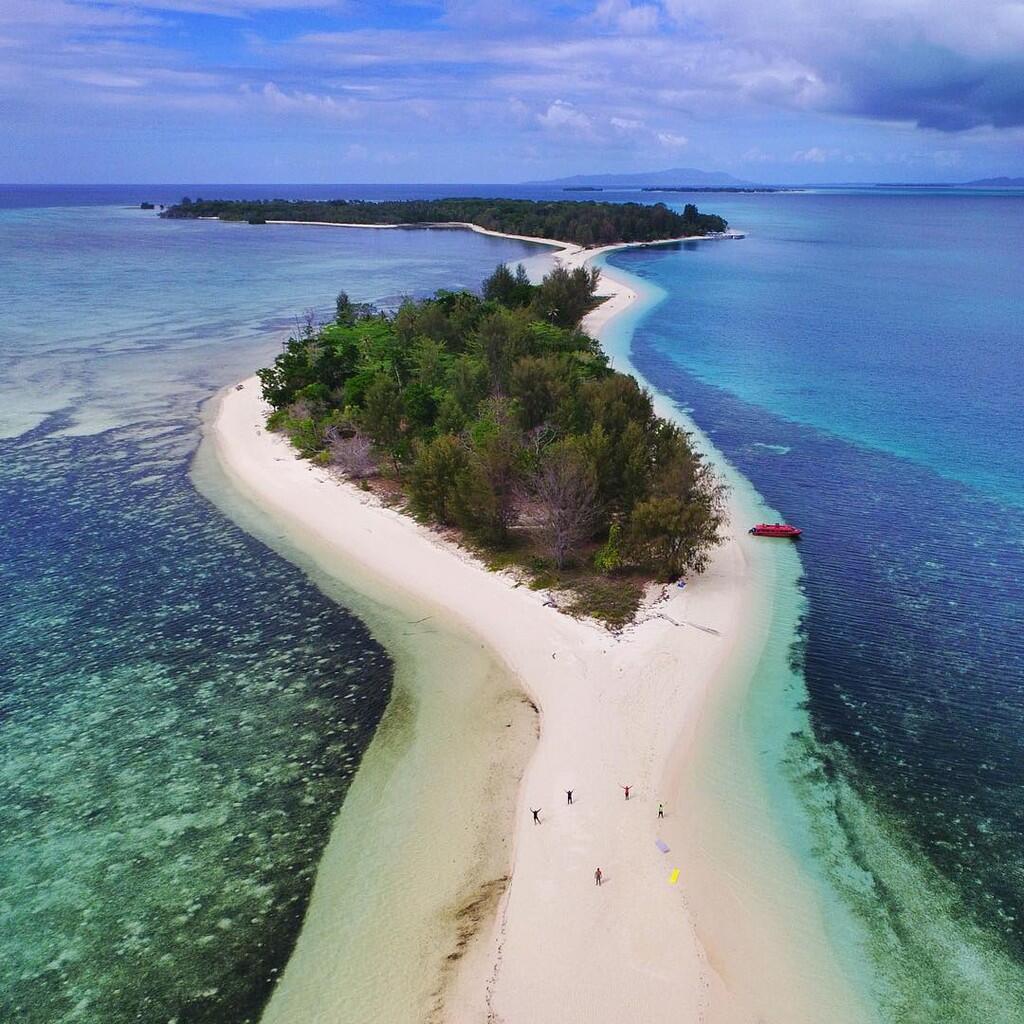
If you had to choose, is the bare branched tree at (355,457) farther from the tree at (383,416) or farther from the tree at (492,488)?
A: the tree at (492,488)

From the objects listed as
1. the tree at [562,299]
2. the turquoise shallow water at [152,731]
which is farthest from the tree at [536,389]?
the tree at [562,299]

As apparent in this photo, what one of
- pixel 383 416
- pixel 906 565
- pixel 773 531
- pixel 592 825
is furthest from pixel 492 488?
pixel 906 565

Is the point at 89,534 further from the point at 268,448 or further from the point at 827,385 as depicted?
the point at 827,385

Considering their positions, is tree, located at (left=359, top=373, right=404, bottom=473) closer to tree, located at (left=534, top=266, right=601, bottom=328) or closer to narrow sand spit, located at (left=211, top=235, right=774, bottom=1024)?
narrow sand spit, located at (left=211, top=235, right=774, bottom=1024)

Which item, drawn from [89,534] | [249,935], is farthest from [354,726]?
[89,534]

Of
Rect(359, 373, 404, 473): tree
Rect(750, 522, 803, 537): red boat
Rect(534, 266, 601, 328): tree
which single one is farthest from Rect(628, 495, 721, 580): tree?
Rect(534, 266, 601, 328): tree
